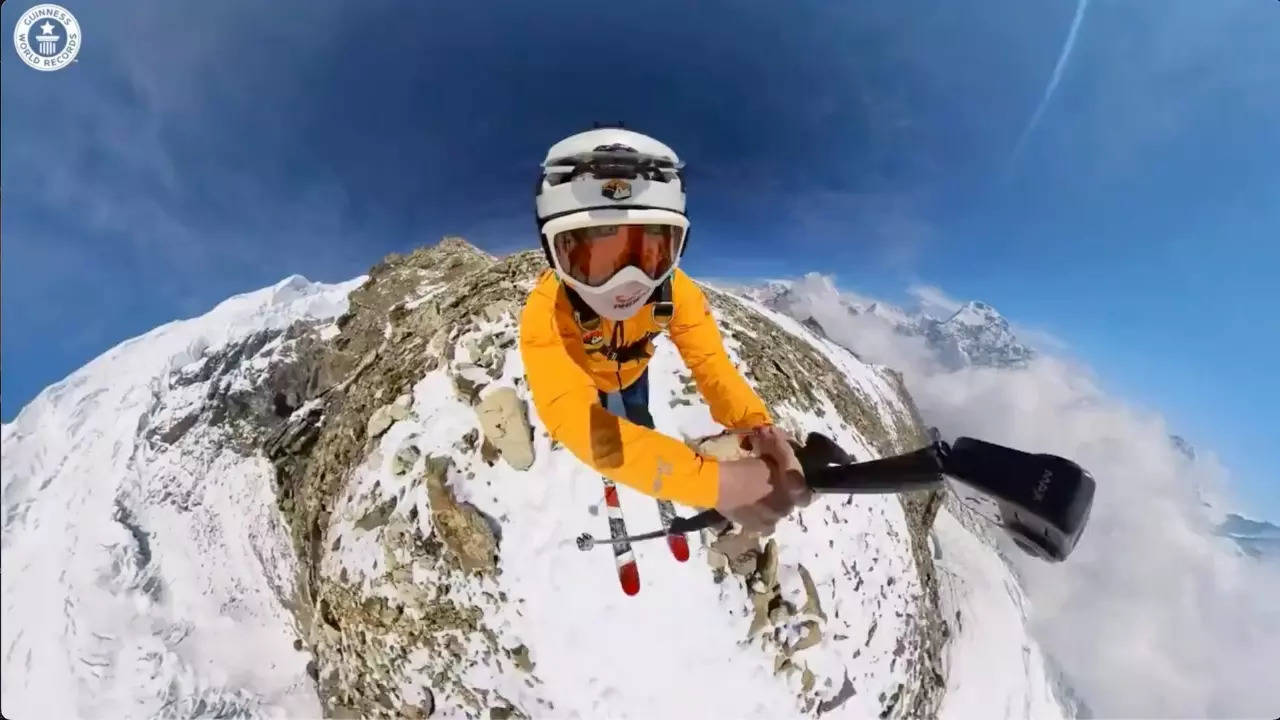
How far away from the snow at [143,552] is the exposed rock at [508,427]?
10.1ft

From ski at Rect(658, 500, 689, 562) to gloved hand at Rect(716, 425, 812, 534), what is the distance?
117 centimetres

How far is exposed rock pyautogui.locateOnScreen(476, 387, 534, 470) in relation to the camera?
148 inches

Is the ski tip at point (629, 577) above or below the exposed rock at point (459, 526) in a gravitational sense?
below

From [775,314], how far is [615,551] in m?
3.68

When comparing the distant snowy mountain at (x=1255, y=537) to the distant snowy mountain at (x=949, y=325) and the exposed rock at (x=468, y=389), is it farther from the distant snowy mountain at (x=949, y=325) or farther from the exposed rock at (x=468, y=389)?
the exposed rock at (x=468, y=389)

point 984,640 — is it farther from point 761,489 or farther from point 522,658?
point 761,489

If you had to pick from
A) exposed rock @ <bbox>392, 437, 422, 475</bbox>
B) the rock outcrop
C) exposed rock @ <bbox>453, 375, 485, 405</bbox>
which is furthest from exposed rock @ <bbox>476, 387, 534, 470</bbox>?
exposed rock @ <bbox>392, 437, 422, 475</bbox>

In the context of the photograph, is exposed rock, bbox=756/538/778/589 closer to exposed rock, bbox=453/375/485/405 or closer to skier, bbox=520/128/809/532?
skier, bbox=520/128/809/532

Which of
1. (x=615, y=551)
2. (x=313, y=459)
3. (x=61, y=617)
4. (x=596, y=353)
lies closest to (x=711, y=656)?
(x=615, y=551)

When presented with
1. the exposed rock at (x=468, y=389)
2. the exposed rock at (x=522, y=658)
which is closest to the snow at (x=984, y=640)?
the exposed rock at (x=522, y=658)

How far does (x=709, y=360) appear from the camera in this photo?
263cm

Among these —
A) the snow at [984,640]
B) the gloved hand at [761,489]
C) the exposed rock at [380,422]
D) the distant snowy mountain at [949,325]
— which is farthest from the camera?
the distant snowy mountain at [949,325]

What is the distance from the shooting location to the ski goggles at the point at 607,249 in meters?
2.04

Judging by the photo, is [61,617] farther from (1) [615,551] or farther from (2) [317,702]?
(1) [615,551]
